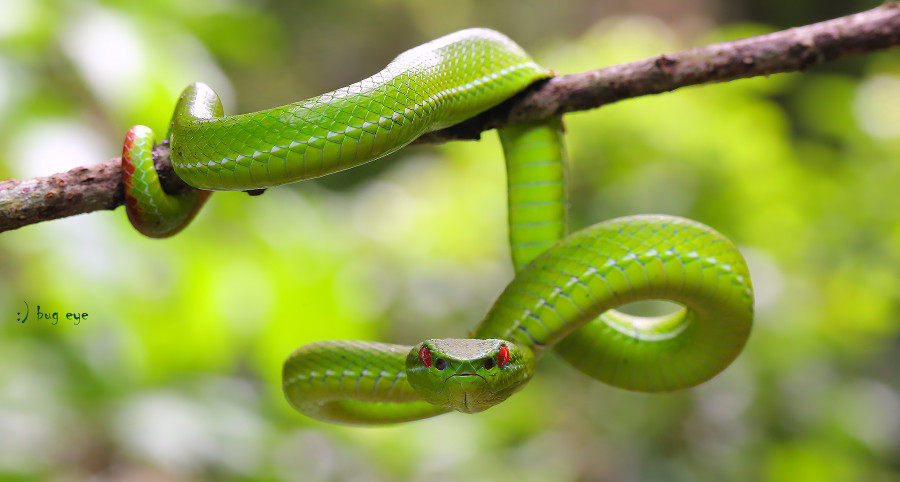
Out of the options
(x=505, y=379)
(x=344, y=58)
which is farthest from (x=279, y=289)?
(x=344, y=58)

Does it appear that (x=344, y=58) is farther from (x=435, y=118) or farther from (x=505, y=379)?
(x=505, y=379)

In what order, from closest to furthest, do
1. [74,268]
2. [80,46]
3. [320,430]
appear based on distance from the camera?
[74,268] < [80,46] < [320,430]

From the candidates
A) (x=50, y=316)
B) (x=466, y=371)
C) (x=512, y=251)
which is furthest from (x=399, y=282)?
(x=466, y=371)

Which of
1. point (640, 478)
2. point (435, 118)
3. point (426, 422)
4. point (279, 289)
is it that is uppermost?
point (435, 118)

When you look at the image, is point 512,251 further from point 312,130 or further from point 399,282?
point 399,282

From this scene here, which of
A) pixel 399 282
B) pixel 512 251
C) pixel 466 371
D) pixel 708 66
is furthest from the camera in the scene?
pixel 399 282

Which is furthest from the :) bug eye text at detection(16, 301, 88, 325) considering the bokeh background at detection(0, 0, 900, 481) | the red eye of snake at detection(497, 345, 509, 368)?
the red eye of snake at detection(497, 345, 509, 368)

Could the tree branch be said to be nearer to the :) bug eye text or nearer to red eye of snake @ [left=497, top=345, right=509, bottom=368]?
red eye of snake @ [left=497, top=345, right=509, bottom=368]

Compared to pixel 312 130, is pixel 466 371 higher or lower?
lower
